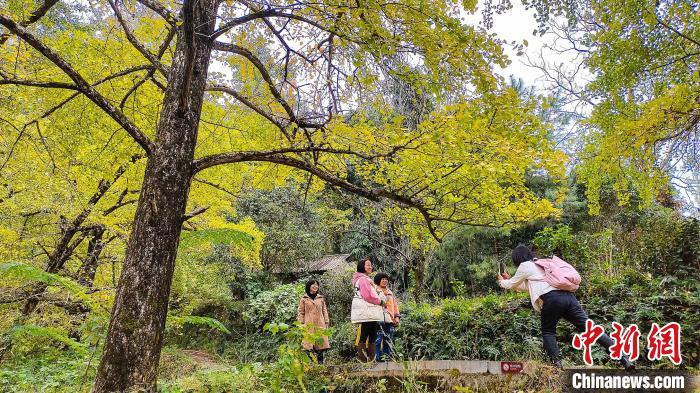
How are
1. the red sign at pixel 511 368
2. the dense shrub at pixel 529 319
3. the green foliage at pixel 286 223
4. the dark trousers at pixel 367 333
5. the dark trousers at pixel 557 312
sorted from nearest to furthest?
1. the red sign at pixel 511 368
2. the dark trousers at pixel 557 312
3. the dark trousers at pixel 367 333
4. the dense shrub at pixel 529 319
5. the green foliage at pixel 286 223

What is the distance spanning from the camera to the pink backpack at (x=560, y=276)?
4180 millimetres

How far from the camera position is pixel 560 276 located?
420 cm

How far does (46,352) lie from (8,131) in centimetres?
417

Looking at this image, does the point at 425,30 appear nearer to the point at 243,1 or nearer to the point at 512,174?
the point at 512,174

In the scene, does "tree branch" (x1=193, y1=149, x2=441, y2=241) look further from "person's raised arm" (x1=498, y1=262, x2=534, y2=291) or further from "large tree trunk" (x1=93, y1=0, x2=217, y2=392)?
"person's raised arm" (x1=498, y1=262, x2=534, y2=291)

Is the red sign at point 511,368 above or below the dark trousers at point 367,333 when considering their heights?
above

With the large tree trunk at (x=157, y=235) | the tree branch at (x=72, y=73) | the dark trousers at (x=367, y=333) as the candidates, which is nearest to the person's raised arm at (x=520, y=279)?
the dark trousers at (x=367, y=333)

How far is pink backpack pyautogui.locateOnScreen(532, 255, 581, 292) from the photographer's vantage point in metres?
4.18

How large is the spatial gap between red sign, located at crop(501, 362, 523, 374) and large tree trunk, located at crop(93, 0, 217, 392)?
2.64 metres

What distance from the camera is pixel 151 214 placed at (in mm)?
3322

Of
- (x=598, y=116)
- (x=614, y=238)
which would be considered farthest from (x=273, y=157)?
(x=614, y=238)

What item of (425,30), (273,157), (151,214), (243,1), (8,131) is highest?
(243,1)

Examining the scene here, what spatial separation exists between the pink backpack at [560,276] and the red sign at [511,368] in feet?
4.84

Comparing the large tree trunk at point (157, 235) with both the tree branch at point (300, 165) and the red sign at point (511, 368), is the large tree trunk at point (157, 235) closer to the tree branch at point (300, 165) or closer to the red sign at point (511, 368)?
the tree branch at point (300, 165)
